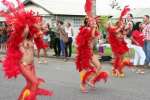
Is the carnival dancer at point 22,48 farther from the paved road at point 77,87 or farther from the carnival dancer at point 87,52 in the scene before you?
the carnival dancer at point 87,52

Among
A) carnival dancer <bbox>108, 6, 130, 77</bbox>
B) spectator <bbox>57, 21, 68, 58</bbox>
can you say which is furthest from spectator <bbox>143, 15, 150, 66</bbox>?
spectator <bbox>57, 21, 68, 58</bbox>

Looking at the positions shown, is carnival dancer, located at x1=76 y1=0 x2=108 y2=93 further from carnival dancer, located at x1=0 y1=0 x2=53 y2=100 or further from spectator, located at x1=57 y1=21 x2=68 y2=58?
spectator, located at x1=57 y1=21 x2=68 y2=58

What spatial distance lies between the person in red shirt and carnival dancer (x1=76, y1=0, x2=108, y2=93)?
3643 mm

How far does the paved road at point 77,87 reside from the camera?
10141mm

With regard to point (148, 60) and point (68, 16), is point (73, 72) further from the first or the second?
point (68, 16)

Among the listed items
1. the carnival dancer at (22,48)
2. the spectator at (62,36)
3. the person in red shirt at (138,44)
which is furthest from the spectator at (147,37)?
the carnival dancer at (22,48)

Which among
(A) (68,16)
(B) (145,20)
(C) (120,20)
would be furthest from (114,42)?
(A) (68,16)

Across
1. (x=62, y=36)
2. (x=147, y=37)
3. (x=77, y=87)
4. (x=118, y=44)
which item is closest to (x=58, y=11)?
(x=62, y=36)

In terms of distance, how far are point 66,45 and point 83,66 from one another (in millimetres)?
9746

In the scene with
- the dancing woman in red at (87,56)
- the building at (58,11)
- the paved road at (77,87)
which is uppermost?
the building at (58,11)

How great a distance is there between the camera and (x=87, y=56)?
10.8 meters

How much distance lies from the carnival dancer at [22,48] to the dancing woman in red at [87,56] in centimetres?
232

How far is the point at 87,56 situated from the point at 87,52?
0.31 feet

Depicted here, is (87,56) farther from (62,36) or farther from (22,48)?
(62,36)
